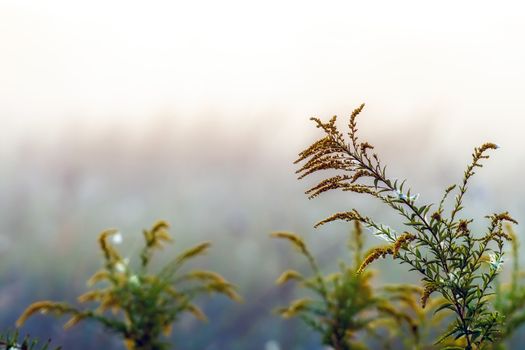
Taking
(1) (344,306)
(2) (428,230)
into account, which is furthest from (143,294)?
(2) (428,230)

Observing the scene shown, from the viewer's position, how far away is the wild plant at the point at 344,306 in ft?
43.1

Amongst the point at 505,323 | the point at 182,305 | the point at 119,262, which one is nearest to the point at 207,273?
the point at 182,305

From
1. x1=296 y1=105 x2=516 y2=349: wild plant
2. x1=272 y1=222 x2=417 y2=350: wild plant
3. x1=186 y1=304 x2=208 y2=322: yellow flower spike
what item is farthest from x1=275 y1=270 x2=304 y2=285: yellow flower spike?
x1=296 y1=105 x2=516 y2=349: wild plant

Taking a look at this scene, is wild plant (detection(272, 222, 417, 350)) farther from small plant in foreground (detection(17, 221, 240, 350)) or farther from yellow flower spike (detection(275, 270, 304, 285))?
small plant in foreground (detection(17, 221, 240, 350))

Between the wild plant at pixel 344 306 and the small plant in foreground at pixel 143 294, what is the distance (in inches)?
65.7

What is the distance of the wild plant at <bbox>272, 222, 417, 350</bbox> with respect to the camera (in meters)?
13.1

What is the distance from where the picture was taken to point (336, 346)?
13133 millimetres

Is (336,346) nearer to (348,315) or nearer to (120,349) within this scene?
(348,315)

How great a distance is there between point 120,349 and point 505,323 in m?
173

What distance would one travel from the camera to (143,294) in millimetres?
13250

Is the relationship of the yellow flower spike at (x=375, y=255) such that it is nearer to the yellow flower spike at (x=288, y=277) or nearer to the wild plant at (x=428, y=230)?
the wild plant at (x=428, y=230)

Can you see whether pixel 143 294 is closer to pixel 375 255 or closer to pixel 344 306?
pixel 344 306

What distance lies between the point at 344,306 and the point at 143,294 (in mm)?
4379

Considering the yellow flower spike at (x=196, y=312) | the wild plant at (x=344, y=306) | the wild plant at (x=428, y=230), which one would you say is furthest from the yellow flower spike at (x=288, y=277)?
the wild plant at (x=428, y=230)
